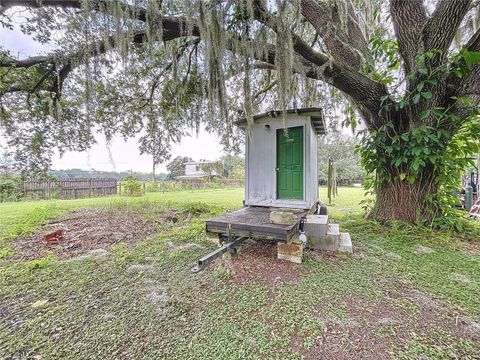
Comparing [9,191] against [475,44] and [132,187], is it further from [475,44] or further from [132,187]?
[475,44]

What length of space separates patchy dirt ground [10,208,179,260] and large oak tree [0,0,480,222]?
167 cm

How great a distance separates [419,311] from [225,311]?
1686mm

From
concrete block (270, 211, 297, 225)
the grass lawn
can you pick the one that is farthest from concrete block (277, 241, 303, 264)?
concrete block (270, 211, 297, 225)

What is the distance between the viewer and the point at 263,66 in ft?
15.3

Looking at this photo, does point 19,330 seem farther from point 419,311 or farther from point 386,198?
point 386,198

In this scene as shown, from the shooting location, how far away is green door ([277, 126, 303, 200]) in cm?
412

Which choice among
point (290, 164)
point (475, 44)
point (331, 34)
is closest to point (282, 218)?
point (290, 164)

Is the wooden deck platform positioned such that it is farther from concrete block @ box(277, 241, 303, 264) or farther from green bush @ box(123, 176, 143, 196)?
green bush @ box(123, 176, 143, 196)

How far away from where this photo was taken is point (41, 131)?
4477 mm

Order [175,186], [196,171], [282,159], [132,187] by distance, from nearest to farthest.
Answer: [282,159] → [132,187] → [175,186] → [196,171]

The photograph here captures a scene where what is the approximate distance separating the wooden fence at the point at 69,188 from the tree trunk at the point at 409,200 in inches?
474

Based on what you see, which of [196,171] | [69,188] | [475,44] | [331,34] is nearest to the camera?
[475,44]

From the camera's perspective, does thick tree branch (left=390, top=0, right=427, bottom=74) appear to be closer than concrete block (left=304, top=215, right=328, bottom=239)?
No

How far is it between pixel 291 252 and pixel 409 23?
4.50 m
